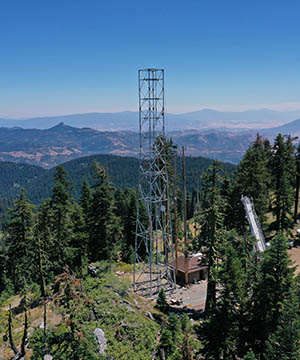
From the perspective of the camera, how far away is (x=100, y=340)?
50.8 ft

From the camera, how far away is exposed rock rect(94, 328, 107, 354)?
15.0 m

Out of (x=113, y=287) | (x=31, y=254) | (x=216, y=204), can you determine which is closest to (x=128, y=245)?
(x=31, y=254)

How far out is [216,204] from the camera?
21.3 metres

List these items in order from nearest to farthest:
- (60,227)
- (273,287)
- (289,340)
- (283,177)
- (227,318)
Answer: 1. (289,340)
2. (273,287)
3. (227,318)
4. (60,227)
5. (283,177)

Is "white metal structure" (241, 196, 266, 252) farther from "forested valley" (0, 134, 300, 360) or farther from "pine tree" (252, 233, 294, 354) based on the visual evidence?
"pine tree" (252, 233, 294, 354)

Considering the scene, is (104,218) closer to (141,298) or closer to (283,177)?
(141,298)

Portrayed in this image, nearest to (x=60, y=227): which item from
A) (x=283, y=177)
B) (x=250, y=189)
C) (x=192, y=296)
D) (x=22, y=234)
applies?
(x=22, y=234)

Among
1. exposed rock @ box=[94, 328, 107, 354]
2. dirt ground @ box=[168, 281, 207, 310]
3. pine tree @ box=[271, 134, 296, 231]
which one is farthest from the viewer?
pine tree @ box=[271, 134, 296, 231]

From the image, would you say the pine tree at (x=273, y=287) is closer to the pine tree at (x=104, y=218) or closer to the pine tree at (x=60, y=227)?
the pine tree at (x=104, y=218)

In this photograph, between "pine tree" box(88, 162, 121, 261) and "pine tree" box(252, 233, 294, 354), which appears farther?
"pine tree" box(88, 162, 121, 261)

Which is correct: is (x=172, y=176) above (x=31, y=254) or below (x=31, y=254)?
above

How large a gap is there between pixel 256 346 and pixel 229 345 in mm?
1525

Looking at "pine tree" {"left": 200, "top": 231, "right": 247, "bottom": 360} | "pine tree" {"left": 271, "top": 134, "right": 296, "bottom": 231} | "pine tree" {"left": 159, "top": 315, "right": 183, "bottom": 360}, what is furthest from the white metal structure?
"pine tree" {"left": 159, "top": 315, "right": 183, "bottom": 360}

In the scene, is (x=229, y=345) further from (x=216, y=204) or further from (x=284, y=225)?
(x=284, y=225)
